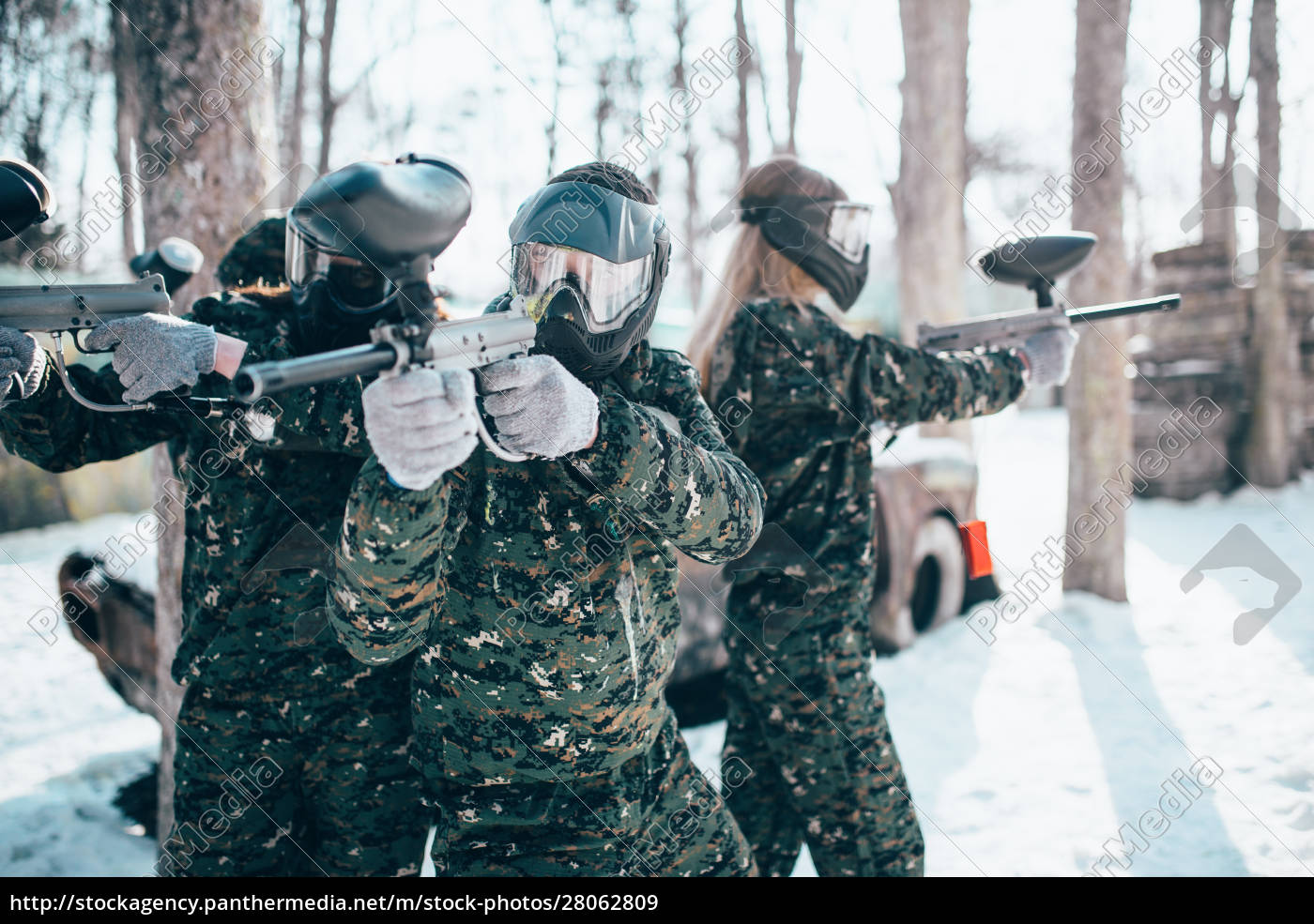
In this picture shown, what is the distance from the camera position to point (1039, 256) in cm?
277

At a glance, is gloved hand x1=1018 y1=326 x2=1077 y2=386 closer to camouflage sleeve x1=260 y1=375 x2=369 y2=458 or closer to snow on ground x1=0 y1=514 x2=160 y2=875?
camouflage sleeve x1=260 y1=375 x2=369 y2=458

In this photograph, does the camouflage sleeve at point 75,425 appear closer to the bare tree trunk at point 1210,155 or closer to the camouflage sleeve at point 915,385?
the camouflage sleeve at point 915,385

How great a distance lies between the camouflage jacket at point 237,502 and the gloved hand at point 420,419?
70 centimetres

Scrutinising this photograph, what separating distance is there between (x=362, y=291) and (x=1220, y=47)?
13624 millimetres

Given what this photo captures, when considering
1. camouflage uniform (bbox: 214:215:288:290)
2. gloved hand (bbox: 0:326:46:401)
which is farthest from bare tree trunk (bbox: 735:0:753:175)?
gloved hand (bbox: 0:326:46:401)

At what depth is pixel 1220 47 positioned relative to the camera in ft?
37.2

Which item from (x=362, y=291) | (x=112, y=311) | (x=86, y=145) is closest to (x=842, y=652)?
(x=362, y=291)

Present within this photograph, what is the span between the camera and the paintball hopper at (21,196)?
1748 mm

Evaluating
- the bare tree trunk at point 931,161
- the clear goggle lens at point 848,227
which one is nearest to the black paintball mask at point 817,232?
the clear goggle lens at point 848,227

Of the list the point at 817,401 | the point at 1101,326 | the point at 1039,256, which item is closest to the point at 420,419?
the point at 817,401

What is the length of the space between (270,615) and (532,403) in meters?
1.03

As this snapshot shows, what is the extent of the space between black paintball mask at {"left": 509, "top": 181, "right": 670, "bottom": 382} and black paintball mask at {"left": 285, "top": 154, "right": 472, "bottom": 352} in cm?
18

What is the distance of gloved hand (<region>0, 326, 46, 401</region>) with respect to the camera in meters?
1.76

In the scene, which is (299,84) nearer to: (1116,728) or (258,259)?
(258,259)
